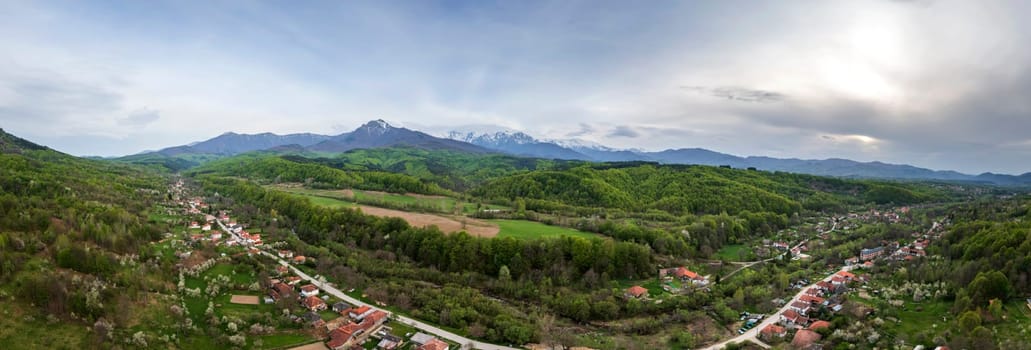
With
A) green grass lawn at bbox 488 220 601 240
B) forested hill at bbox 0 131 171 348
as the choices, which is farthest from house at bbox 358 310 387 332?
green grass lawn at bbox 488 220 601 240

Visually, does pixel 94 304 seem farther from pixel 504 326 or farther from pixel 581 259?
pixel 581 259

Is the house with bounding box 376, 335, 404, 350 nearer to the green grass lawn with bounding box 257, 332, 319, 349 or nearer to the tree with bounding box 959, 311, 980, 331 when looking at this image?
the green grass lawn with bounding box 257, 332, 319, 349

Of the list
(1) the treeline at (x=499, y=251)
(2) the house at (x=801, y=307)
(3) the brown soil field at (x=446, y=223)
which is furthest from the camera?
(3) the brown soil field at (x=446, y=223)

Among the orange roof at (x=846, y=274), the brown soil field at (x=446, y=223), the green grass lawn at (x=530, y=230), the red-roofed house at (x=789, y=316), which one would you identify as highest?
the brown soil field at (x=446, y=223)

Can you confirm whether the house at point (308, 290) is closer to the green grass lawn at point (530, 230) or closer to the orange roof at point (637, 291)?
the green grass lawn at point (530, 230)

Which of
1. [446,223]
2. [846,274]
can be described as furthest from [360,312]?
[846,274]

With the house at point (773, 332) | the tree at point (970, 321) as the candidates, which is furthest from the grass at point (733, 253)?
the tree at point (970, 321)
